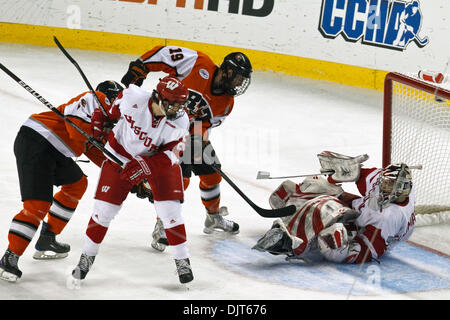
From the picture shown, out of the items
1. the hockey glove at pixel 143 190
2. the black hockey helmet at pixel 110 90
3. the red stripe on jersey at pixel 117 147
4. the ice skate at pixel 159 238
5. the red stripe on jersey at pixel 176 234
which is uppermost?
the black hockey helmet at pixel 110 90

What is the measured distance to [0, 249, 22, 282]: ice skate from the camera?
354 cm

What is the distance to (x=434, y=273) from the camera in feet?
13.6

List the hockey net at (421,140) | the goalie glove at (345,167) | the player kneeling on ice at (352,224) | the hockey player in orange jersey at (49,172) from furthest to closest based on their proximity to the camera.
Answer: the hockey net at (421,140)
the goalie glove at (345,167)
the player kneeling on ice at (352,224)
the hockey player in orange jersey at (49,172)

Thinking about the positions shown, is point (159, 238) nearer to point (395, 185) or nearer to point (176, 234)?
point (176, 234)

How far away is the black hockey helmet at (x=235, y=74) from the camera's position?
4133 millimetres

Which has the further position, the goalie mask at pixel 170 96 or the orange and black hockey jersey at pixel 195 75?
the orange and black hockey jersey at pixel 195 75

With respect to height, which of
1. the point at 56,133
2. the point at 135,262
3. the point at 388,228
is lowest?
the point at 135,262

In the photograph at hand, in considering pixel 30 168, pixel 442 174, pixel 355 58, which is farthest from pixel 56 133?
pixel 355 58

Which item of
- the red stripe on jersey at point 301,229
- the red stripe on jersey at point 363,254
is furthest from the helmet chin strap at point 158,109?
the red stripe on jersey at point 363,254

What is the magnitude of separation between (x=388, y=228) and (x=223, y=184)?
148 centimetres

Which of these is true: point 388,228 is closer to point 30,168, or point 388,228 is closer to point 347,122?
point 30,168

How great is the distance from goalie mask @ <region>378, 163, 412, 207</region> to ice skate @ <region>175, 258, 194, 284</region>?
1.09 metres

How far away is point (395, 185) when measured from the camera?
4.09 meters

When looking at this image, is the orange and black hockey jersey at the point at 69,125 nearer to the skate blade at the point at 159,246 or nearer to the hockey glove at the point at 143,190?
the hockey glove at the point at 143,190
